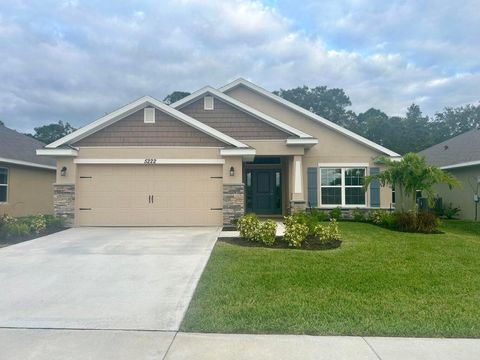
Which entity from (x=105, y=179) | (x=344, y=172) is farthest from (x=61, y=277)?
(x=344, y=172)

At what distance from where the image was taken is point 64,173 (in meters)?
12.5

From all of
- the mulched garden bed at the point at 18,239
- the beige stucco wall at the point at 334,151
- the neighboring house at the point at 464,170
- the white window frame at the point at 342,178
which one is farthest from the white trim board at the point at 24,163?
the neighboring house at the point at 464,170

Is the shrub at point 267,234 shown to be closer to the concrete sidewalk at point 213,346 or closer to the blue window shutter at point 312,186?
the concrete sidewalk at point 213,346

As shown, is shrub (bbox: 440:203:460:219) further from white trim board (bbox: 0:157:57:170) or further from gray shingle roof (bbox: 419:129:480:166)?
white trim board (bbox: 0:157:57:170)

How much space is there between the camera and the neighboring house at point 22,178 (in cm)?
1595

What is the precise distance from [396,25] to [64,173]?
12.7 metres

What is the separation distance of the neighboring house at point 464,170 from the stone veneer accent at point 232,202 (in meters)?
8.75

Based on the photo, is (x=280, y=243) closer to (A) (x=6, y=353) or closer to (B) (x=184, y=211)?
(B) (x=184, y=211)

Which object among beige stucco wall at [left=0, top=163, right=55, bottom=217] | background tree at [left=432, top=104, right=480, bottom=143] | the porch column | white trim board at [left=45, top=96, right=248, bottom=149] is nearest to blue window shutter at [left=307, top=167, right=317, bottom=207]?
the porch column

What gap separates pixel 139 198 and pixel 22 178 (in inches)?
314

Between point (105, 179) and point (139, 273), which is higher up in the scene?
point (105, 179)

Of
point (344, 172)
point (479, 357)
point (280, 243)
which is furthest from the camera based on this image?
point (344, 172)

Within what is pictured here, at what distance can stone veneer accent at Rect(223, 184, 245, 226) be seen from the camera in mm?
12562

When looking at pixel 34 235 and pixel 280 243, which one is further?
pixel 34 235
